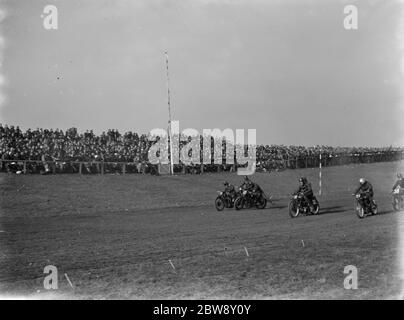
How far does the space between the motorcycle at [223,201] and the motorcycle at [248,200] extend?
1.31 feet

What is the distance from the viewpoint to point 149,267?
10352 millimetres

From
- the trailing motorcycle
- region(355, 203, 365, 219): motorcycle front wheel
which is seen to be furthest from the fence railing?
region(355, 203, 365, 219): motorcycle front wheel

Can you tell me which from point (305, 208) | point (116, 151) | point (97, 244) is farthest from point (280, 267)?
point (116, 151)

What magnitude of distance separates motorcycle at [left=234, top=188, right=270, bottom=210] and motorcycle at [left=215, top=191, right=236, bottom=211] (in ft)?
1.31

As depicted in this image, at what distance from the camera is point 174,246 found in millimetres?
13008

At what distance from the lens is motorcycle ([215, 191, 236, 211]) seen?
2333 centimetres

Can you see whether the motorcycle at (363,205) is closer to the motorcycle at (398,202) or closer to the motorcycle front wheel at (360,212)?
the motorcycle front wheel at (360,212)

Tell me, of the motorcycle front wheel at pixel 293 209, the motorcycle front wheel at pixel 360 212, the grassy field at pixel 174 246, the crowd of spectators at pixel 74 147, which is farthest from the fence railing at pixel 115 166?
the motorcycle front wheel at pixel 360 212

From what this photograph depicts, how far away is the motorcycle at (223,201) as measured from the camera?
23328mm

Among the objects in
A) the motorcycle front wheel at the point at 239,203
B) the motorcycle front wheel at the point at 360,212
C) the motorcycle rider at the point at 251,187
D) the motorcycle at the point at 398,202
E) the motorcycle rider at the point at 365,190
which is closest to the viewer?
the motorcycle front wheel at the point at 360,212

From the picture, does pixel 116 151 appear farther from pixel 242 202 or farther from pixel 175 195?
pixel 242 202

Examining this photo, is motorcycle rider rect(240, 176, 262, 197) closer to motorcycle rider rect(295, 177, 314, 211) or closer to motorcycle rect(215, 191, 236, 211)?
motorcycle rect(215, 191, 236, 211)

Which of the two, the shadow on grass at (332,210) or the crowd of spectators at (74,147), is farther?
the crowd of spectators at (74,147)
